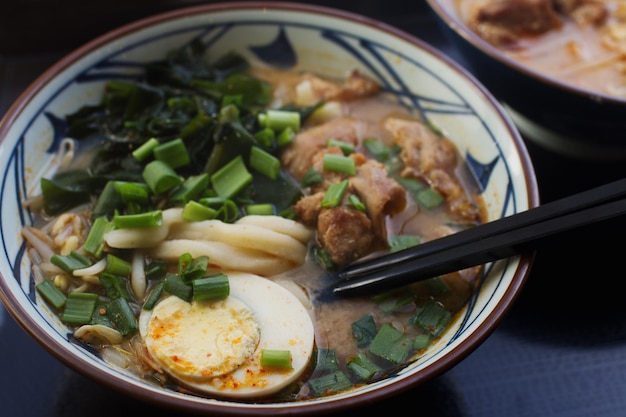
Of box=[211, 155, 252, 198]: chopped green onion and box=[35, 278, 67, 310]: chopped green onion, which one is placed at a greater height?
box=[211, 155, 252, 198]: chopped green onion

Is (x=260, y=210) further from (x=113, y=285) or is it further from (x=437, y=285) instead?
(x=437, y=285)

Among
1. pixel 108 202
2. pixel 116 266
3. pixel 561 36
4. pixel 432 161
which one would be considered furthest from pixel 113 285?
pixel 561 36

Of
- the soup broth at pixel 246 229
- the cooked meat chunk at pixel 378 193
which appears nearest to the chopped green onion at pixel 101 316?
the soup broth at pixel 246 229

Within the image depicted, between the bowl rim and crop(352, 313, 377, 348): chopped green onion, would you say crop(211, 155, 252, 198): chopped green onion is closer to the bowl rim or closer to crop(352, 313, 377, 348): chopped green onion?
crop(352, 313, 377, 348): chopped green onion

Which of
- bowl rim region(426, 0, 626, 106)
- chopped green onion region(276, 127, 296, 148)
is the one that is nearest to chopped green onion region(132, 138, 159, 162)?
chopped green onion region(276, 127, 296, 148)

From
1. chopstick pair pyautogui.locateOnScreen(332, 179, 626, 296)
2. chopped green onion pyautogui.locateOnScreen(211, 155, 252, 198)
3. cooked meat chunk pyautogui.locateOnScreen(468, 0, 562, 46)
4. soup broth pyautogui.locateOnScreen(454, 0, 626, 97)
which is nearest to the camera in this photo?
chopstick pair pyautogui.locateOnScreen(332, 179, 626, 296)

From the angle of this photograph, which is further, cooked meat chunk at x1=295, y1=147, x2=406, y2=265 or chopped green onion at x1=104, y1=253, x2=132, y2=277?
cooked meat chunk at x1=295, y1=147, x2=406, y2=265

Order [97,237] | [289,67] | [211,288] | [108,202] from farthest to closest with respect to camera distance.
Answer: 1. [289,67]
2. [108,202]
3. [97,237]
4. [211,288]
